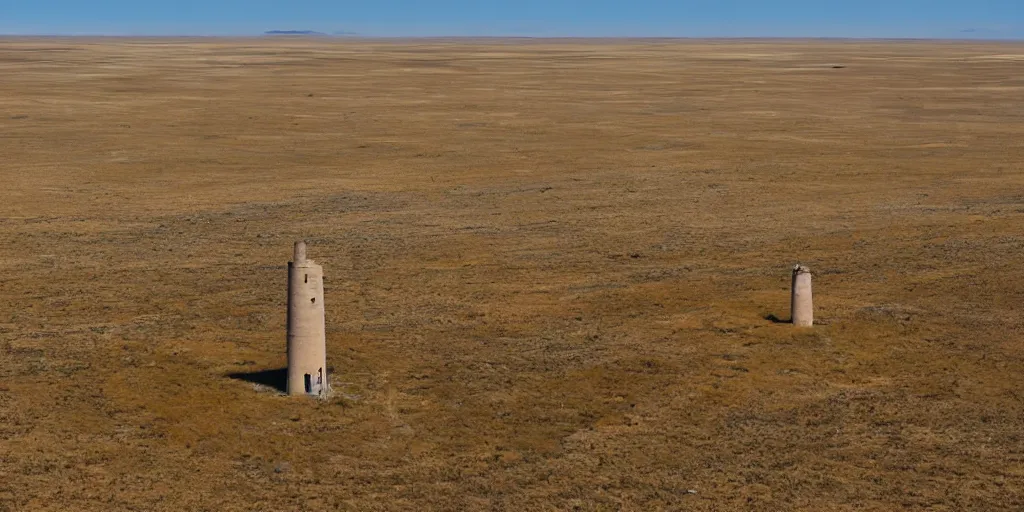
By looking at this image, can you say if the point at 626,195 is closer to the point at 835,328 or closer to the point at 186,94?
→ the point at 835,328

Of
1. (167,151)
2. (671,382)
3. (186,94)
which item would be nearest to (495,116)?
(167,151)

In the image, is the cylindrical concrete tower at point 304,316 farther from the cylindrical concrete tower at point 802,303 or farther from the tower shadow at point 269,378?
the cylindrical concrete tower at point 802,303

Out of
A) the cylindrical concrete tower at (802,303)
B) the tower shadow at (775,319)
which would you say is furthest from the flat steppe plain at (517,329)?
the cylindrical concrete tower at (802,303)

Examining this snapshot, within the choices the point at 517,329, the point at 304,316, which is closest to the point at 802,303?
the point at 517,329

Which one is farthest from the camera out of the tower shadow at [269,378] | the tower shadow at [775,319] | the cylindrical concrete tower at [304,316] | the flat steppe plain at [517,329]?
the tower shadow at [775,319]

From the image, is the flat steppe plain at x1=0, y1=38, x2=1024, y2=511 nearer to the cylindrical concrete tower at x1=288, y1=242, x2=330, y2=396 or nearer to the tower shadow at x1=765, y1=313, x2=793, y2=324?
the tower shadow at x1=765, y1=313, x2=793, y2=324

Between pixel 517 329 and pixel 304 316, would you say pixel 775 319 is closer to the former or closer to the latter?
pixel 517 329
